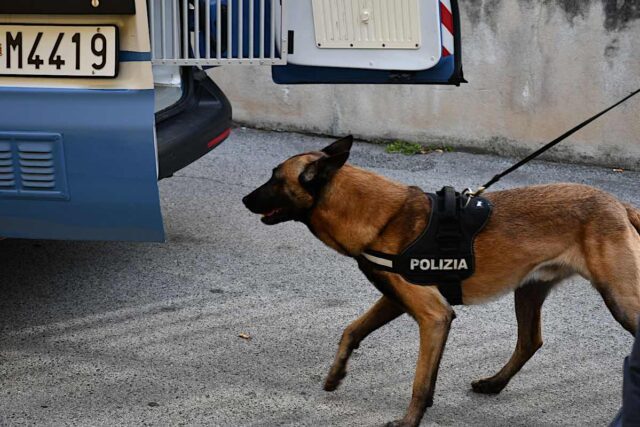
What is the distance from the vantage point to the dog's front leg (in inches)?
154

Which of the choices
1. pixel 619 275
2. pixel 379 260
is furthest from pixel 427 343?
pixel 619 275

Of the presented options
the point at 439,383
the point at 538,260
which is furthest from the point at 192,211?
the point at 538,260

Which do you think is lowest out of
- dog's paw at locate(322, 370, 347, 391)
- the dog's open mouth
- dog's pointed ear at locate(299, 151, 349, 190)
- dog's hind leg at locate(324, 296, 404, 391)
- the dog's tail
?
dog's paw at locate(322, 370, 347, 391)

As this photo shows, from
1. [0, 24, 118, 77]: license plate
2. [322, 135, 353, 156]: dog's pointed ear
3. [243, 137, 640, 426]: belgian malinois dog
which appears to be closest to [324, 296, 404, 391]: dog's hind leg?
[243, 137, 640, 426]: belgian malinois dog

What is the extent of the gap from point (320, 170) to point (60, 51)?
1205 mm

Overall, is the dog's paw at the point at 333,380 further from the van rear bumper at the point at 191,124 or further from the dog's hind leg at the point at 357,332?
the van rear bumper at the point at 191,124

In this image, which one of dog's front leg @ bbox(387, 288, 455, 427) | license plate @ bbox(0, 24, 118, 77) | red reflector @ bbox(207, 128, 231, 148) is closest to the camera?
dog's front leg @ bbox(387, 288, 455, 427)

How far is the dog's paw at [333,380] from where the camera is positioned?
432 centimetres

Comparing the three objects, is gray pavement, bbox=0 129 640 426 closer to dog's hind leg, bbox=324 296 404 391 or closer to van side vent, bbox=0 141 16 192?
dog's hind leg, bbox=324 296 404 391

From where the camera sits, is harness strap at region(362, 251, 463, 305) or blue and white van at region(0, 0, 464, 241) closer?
harness strap at region(362, 251, 463, 305)

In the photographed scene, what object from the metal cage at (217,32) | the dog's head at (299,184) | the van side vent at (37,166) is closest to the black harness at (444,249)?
the dog's head at (299,184)

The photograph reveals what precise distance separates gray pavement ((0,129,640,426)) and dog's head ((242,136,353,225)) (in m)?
0.86

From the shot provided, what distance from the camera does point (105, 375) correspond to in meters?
4.49

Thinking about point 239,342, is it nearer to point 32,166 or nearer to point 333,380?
point 333,380
